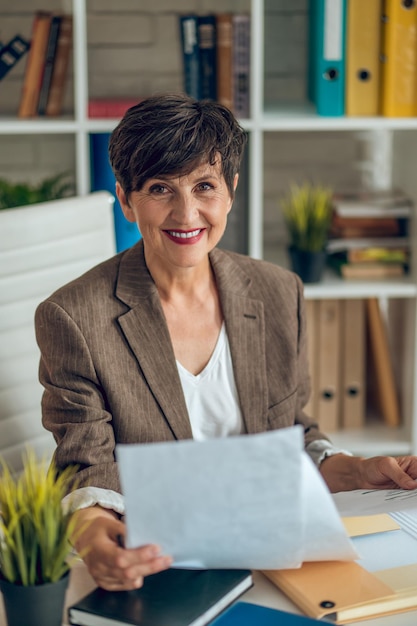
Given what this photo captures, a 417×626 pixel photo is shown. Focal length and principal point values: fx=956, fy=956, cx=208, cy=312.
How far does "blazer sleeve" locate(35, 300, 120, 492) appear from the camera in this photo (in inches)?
54.1

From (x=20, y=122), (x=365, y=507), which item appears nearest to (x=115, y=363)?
(x=365, y=507)

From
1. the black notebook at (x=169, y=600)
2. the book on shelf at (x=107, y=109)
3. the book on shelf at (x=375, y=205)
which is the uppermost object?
the book on shelf at (x=107, y=109)

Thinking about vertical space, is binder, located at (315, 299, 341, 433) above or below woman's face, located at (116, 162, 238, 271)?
below

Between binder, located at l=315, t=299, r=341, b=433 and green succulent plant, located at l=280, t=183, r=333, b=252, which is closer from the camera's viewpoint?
green succulent plant, located at l=280, t=183, r=333, b=252

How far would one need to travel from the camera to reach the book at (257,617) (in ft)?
3.39

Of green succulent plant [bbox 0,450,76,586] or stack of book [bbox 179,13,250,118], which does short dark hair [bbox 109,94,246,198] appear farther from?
→ stack of book [bbox 179,13,250,118]

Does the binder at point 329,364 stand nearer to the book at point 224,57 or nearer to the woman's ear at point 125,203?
the book at point 224,57

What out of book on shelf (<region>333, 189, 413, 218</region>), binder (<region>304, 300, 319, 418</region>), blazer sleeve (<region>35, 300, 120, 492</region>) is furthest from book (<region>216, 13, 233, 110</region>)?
blazer sleeve (<region>35, 300, 120, 492</region>)

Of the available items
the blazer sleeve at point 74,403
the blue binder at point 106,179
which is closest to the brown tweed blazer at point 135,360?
the blazer sleeve at point 74,403

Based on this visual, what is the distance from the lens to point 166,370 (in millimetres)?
1511

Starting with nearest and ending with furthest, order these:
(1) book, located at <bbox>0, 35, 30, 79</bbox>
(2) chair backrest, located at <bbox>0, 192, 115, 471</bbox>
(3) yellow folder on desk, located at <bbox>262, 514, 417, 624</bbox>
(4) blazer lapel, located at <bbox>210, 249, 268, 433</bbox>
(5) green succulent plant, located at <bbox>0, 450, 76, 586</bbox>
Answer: (5) green succulent plant, located at <bbox>0, 450, 76, 586</bbox>, (3) yellow folder on desk, located at <bbox>262, 514, 417, 624</bbox>, (4) blazer lapel, located at <bbox>210, 249, 268, 433</bbox>, (2) chair backrest, located at <bbox>0, 192, 115, 471</bbox>, (1) book, located at <bbox>0, 35, 30, 79</bbox>

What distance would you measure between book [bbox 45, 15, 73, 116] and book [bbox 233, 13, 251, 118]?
42cm

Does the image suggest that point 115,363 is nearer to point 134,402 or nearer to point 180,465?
point 134,402

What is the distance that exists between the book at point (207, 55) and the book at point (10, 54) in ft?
1.60
